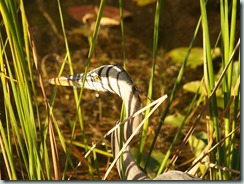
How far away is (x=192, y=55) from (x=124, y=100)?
96 cm

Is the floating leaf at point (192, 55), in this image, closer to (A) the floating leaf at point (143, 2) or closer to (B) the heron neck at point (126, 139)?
(A) the floating leaf at point (143, 2)

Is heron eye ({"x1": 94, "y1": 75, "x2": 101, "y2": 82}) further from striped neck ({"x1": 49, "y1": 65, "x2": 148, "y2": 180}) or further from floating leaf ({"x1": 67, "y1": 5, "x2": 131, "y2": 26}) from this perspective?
floating leaf ({"x1": 67, "y1": 5, "x2": 131, "y2": 26})

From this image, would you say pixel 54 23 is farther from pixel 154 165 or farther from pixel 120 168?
pixel 120 168

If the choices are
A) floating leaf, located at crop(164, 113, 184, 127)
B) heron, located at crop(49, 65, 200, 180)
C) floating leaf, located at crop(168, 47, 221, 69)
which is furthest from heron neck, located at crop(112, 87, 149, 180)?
floating leaf, located at crop(168, 47, 221, 69)

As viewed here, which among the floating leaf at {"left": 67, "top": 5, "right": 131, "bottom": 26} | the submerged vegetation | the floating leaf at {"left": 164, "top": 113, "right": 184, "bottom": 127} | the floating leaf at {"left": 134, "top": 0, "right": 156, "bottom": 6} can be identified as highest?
the floating leaf at {"left": 134, "top": 0, "right": 156, "bottom": 6}

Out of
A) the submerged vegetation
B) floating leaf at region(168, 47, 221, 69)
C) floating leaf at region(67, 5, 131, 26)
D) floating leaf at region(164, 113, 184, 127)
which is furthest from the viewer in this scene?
floating leaf at region(67, 5, 131, 26)

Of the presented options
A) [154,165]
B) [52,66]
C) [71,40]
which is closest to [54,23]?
[71,40]

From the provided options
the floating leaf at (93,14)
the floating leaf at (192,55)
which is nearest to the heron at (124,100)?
the floating leaf at (192,55)

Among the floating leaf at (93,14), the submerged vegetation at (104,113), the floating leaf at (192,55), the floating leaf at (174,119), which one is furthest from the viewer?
the floating leaf at (93,14)

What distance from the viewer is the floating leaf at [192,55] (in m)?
2.10

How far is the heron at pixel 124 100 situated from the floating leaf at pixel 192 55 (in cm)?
85

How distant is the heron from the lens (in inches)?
46.6

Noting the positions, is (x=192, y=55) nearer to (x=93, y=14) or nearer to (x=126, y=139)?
(x=93, y=14)

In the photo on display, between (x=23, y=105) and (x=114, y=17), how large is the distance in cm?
121
